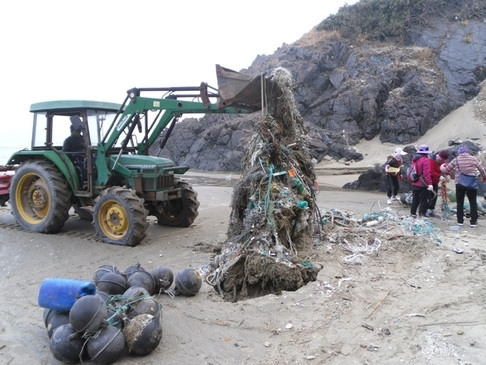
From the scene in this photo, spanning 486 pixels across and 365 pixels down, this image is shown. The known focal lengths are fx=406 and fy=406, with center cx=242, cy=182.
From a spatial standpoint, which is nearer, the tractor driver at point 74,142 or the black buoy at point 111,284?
the black buoy at point 111,284

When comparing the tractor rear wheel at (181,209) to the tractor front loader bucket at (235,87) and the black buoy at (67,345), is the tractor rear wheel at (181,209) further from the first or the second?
the black buoy at (67,345)

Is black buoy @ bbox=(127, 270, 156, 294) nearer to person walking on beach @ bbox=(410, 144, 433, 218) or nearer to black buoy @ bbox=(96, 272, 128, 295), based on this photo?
black buoy @ bbox=(96, 272, 128, 295)

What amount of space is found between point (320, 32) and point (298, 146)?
1013 inches

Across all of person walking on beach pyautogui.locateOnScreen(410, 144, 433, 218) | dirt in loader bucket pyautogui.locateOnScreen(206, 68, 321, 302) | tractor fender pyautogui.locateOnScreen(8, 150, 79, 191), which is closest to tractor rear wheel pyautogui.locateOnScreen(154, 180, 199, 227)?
tractor fender pyautogui.locateOnScreen(8, 150, 79, 191)

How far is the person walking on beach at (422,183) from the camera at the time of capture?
8.03m

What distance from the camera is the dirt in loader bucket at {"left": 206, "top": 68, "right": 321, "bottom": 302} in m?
4.83

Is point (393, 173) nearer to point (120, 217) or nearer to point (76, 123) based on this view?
point (120, 217)

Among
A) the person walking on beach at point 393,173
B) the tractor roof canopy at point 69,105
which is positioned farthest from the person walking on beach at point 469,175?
the tractor roof canopy at point 69,105

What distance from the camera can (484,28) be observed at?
79.7 feet

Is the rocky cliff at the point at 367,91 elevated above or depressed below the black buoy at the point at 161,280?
above

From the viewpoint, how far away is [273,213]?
17.5ft

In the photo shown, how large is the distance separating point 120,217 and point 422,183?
5.85 metres

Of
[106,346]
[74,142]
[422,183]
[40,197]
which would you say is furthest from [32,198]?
[422,183]

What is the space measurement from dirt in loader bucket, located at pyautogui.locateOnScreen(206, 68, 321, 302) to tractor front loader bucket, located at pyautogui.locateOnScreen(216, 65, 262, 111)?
173mm
